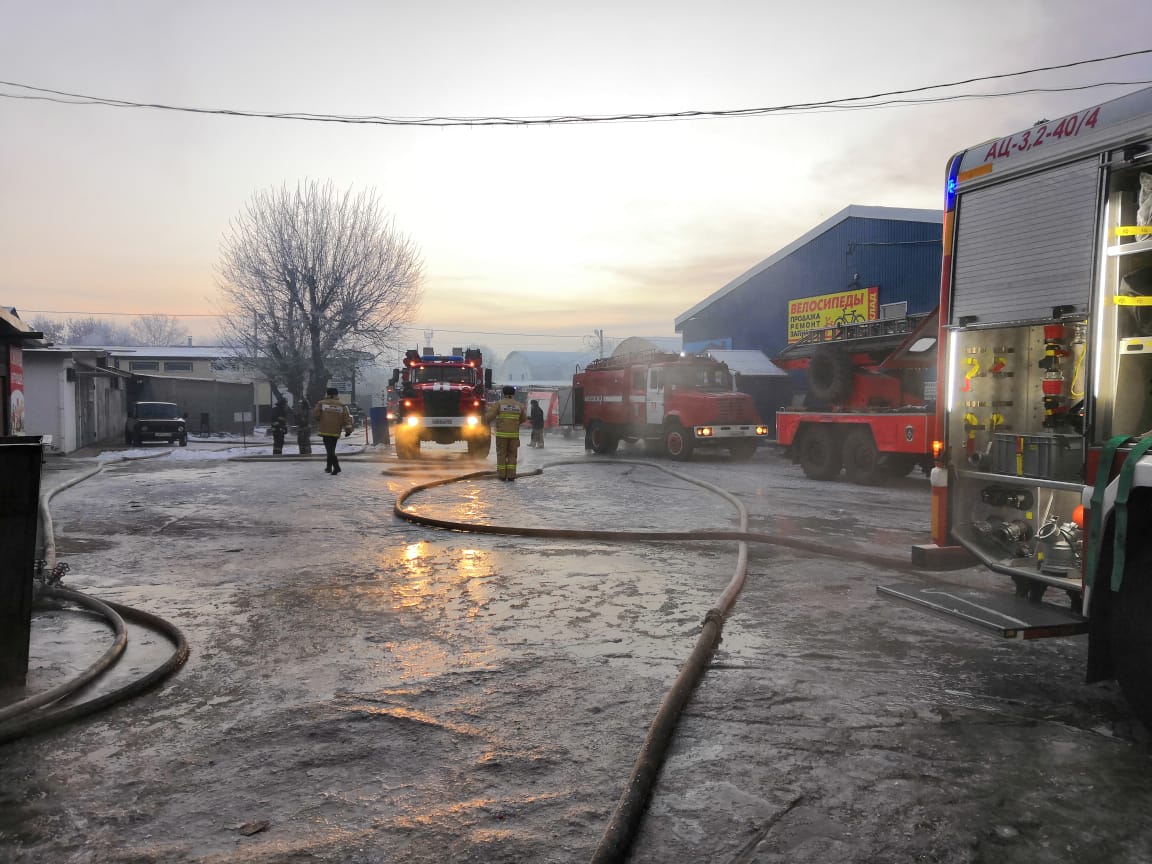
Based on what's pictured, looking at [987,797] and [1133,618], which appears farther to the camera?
[1133,618]

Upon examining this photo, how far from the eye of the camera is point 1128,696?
3590 mm

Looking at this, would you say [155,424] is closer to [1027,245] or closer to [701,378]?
[701,378]

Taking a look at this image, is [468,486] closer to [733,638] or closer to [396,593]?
[396,593]

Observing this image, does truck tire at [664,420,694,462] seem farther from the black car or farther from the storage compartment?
the black car

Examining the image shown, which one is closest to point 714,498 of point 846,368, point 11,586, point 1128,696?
point 846,368

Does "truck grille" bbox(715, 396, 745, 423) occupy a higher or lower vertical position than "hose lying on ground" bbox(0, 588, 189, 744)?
higher

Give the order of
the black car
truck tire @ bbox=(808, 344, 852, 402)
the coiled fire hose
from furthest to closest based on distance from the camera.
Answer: the black car → truck tire @ bbox=(808, 344, 852, 402) → the coiled fire hose

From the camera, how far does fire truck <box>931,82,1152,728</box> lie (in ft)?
12.0

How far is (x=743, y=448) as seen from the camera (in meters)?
20.6

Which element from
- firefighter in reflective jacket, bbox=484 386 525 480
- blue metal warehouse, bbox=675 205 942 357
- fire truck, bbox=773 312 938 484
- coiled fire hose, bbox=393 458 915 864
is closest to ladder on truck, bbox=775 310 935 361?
fire truck, bbox=773 312 938 484

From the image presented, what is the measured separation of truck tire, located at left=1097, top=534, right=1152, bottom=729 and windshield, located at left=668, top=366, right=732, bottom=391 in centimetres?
1750

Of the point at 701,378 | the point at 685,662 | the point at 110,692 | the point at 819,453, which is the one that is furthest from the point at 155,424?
the point at 685,662

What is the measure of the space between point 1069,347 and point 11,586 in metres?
5.86

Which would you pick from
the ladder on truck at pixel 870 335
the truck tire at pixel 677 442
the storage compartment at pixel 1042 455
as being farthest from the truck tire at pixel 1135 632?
the truck tire at pixel 677 442
